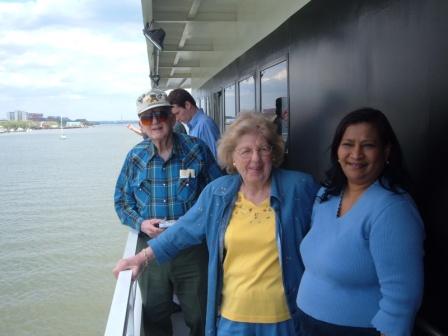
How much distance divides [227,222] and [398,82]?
3.14 ft

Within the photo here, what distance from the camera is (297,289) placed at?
1905mm

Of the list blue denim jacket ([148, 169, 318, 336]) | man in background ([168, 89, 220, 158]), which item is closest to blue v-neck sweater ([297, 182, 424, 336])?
blue denim jacket ([148, 169, 318, 336])

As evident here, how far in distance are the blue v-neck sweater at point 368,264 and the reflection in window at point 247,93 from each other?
4.27 metres

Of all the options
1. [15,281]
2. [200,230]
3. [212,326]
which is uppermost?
[200,230]

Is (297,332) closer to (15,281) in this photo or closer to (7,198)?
(15,281)

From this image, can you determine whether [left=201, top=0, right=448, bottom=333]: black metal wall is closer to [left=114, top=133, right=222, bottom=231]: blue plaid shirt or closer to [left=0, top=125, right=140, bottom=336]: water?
[left=114, top=133, right=222, bottom=231]: blue plaid shirt

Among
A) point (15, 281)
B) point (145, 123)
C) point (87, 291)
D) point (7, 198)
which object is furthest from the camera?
→ point (7, 198)

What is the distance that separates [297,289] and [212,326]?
423 mm

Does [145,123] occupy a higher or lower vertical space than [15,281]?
higher

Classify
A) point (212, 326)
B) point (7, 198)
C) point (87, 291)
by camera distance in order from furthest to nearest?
point (7, 198), point (87, 291), point (212, 326)

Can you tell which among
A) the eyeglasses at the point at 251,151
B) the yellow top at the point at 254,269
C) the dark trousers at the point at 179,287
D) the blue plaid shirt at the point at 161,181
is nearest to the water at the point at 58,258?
the dark trousers at the point at 179,287

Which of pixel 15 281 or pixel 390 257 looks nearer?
pixel 390 257

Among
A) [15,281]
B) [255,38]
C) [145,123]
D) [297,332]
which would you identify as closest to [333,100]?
[145,123]

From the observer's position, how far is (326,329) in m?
1.58
